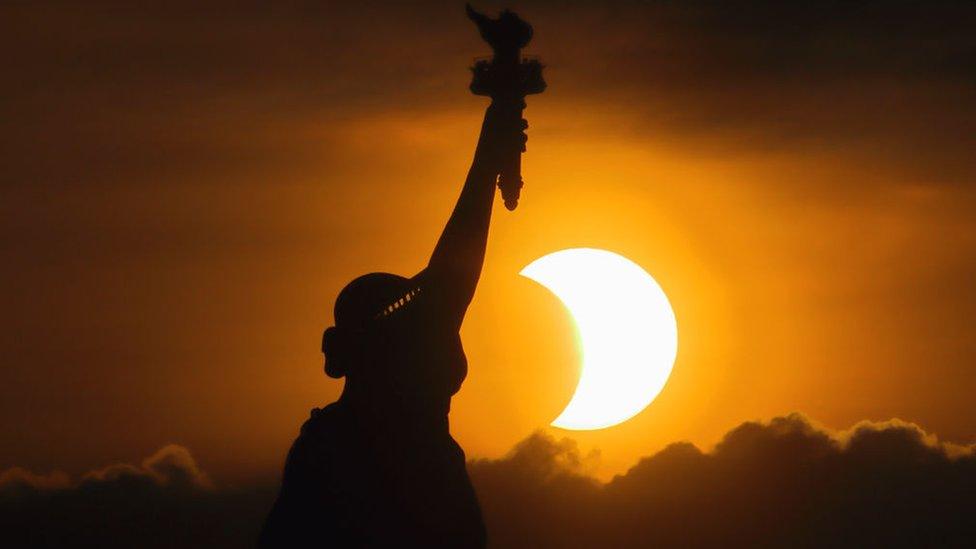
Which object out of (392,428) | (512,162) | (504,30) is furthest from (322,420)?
(504,30)

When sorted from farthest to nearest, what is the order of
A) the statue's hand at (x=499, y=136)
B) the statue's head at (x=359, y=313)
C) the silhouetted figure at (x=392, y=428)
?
the statue's hand at (x=499, y=136) < the statue's head at (x=359, y=313) < the silhouetted figure at (x=392, y=428)

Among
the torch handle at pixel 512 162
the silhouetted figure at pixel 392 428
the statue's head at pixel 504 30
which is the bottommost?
the silhouetted figure at pixel 392 428

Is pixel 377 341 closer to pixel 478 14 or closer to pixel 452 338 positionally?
pixel 452 338

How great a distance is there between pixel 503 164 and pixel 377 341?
8.01 feet

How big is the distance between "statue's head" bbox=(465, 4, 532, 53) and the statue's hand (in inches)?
25.6

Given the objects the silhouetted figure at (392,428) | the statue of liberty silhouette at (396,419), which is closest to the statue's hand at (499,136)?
the statue of liberty silhouette at (396,419)

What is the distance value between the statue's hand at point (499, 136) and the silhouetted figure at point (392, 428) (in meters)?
0.59

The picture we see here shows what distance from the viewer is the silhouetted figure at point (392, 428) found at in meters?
14.9

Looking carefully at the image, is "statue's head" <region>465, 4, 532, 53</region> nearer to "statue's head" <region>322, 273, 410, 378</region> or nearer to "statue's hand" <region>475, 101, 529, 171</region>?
"statue's hand" <region>475, 101, 529, 171</region>

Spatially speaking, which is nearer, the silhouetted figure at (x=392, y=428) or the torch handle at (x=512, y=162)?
the silhouetted figure at (x=392, y=428)

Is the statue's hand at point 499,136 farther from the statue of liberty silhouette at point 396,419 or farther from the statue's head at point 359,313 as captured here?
the statue's head at point 359,313

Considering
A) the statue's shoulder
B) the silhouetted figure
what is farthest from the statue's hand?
the statue's shoulder

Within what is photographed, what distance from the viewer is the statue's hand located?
1556 cm

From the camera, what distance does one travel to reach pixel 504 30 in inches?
607
